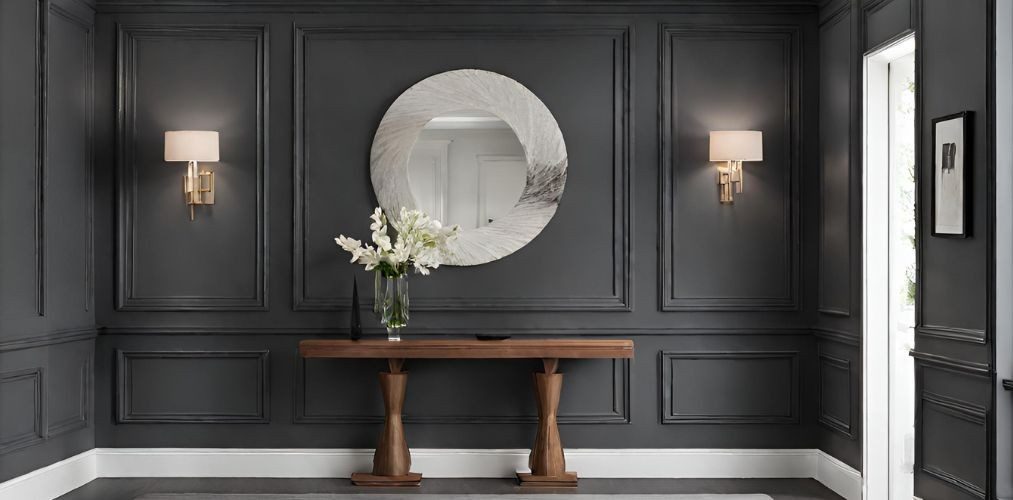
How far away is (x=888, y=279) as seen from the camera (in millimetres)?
4340

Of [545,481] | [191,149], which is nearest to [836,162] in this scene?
[545,481]

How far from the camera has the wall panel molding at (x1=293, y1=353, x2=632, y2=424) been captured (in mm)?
4969

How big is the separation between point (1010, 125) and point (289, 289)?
3580 millimetres

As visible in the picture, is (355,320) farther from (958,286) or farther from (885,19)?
(885,19)

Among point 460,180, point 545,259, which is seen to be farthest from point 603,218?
point 460,180

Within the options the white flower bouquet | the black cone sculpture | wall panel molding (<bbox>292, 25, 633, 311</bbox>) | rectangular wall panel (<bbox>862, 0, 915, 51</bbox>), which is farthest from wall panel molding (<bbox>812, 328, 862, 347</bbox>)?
the black cone sculpture

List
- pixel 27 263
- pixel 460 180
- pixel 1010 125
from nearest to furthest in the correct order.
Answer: pixel 1010 125 < pixel 27 263 < pixel 460 180

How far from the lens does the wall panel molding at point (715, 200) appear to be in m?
4.98

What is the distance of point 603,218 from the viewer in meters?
4.99

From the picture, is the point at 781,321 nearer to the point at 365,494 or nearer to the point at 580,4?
the point at 580,4

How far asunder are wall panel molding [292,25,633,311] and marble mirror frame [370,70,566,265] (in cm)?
29

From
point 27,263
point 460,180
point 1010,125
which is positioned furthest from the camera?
point 460,180

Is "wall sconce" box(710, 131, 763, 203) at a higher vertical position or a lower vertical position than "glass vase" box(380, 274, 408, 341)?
higher

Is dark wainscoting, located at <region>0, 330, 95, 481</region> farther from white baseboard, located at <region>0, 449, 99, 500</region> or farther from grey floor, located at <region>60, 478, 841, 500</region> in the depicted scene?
grey floor, located at <region>60, 478, 841, 500</region>
